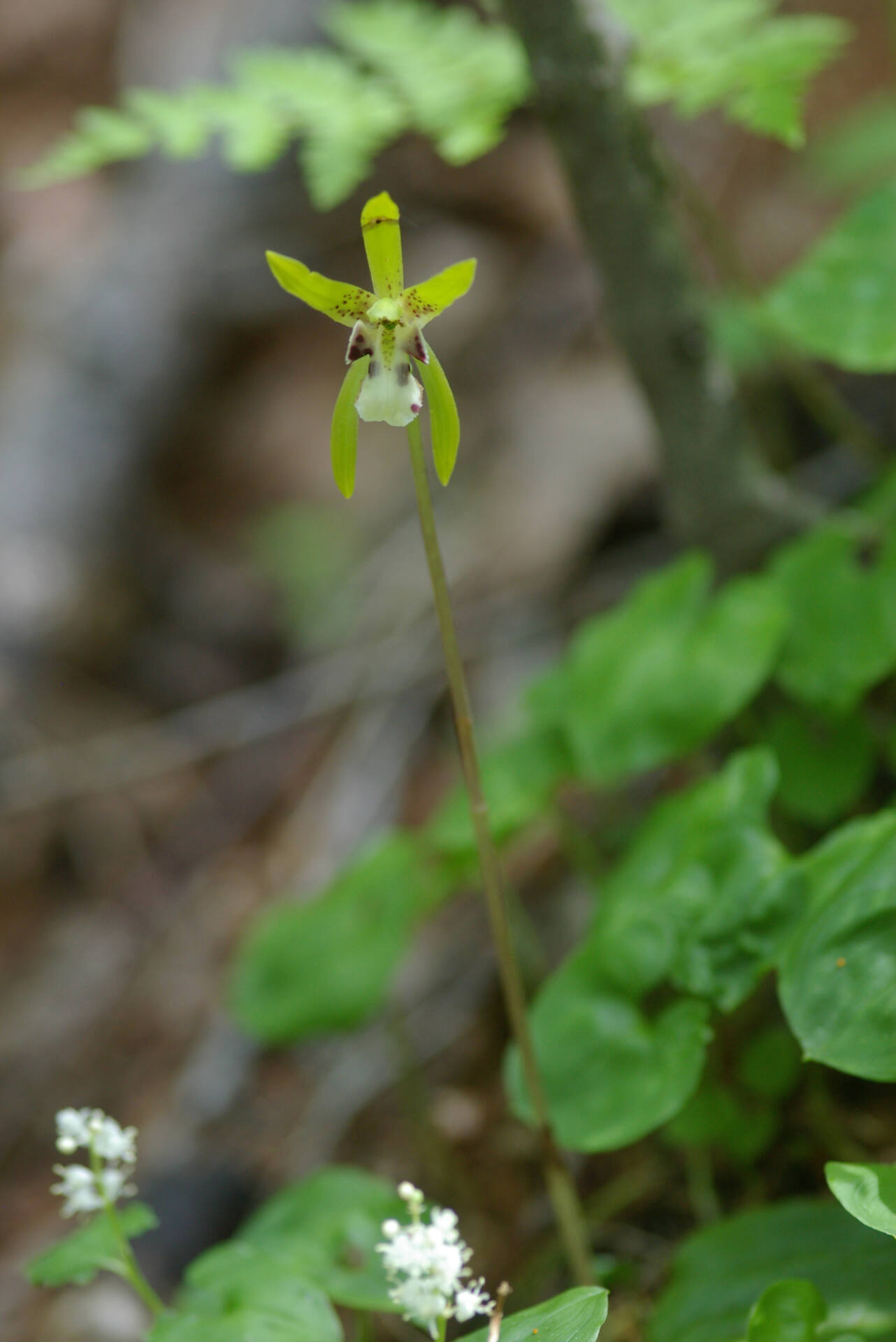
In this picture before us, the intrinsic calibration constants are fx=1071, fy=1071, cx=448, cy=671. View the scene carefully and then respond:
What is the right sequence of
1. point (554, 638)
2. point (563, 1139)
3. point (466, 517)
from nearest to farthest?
point (563, 1139)
point (554, 638)
point (466, 517)

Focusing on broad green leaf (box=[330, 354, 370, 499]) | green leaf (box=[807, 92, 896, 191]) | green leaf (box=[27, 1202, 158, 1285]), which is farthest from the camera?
green leaf (box=[807, 92, 896, 191])

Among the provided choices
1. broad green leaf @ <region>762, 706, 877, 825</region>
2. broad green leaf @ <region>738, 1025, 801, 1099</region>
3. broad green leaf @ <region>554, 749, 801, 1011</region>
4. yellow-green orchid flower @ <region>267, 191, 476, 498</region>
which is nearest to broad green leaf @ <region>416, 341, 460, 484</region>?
yellow-green orchid flower @ <region>267, 191, 476, 498</region>

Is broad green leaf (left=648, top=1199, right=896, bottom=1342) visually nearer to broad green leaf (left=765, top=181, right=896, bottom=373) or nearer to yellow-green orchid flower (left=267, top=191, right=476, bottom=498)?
yellow-green orchid flower (left=267, top=191, right=476, bottom=498)

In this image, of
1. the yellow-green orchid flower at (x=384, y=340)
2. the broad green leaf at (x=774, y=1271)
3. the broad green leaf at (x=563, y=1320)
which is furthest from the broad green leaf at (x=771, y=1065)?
the yellow-green orchid flower at (x=384, y=340)

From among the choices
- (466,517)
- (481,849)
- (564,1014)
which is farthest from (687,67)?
(466,517)

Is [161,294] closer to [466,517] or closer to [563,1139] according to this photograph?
[466,517]

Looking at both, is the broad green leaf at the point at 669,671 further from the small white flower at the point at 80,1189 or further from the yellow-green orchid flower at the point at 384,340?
the small white flower at the point at 80,1189
